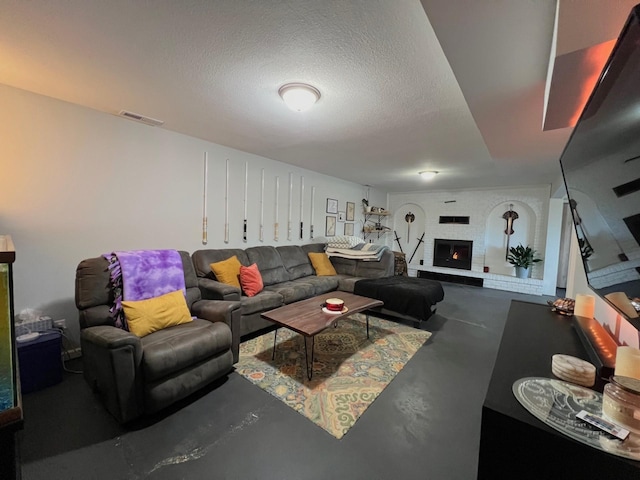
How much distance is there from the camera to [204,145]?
135 inches

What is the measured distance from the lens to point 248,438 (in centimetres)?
161

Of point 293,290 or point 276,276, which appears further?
point 276,276

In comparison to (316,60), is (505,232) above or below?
below

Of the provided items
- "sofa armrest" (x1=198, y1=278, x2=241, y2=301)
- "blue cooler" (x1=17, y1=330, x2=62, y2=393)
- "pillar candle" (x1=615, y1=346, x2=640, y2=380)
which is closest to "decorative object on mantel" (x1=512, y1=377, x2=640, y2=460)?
"pillar candle" (x1=615, y1=346, x2=640, y2=380)

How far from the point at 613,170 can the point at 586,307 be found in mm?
1522

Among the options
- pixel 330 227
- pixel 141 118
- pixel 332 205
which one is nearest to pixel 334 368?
pixel 141 118

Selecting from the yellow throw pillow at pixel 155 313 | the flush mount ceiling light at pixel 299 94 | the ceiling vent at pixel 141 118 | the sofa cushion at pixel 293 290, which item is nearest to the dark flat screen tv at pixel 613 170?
the flush mount ceiling light at pixel 299 94

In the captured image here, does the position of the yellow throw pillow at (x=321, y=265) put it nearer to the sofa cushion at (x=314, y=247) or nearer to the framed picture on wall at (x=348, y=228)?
the sofa cushion at (x=314, y=247)

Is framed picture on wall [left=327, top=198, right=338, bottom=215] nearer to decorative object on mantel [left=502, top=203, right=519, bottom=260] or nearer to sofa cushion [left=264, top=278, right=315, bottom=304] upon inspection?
sofa cushion [left=264, top=278, right=315, bottom=304]

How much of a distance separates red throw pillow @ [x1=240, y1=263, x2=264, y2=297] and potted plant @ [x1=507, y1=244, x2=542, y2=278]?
213 inches

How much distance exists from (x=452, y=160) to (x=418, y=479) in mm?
3778

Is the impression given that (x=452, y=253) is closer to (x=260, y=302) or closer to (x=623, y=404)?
(x=260, y=302)

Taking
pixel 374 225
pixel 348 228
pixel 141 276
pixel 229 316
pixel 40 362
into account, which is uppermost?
pixel 374 225

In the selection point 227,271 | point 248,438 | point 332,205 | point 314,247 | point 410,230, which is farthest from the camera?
point 410,230
